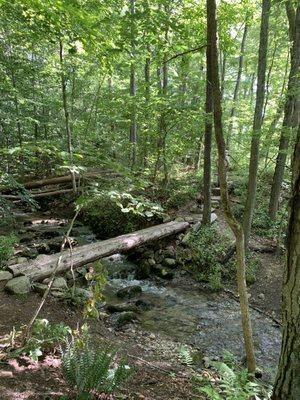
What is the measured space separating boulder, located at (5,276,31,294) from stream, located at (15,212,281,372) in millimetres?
1058

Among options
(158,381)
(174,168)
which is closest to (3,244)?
(158,381)

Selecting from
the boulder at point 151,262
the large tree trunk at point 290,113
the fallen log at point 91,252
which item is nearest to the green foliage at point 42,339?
the fallen log at point 91,252

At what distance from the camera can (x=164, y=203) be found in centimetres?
1171

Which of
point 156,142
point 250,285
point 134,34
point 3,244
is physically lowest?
point 250,285

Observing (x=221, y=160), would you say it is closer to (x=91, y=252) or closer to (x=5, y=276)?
(x=5, y=276)

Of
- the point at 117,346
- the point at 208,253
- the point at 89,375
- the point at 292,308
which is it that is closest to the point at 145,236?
the point at 208,253

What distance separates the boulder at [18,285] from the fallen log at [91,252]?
0.72ft

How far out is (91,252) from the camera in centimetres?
732

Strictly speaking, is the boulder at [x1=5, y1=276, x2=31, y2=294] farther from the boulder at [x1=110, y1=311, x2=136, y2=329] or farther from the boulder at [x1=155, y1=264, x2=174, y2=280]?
the boulder at [x1=155, y1=264, x2=174, y2=280]

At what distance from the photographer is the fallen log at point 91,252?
20.0 ft

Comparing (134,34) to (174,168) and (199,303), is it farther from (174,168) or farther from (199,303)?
(174,168)

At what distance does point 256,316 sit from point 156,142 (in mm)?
7314

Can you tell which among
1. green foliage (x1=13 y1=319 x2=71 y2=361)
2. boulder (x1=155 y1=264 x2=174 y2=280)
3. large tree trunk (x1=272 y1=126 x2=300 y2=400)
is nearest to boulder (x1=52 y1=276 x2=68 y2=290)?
green foliage (x1=13 y1=319 x2=71 y2=361)

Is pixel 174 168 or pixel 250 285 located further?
pixel 174 168
